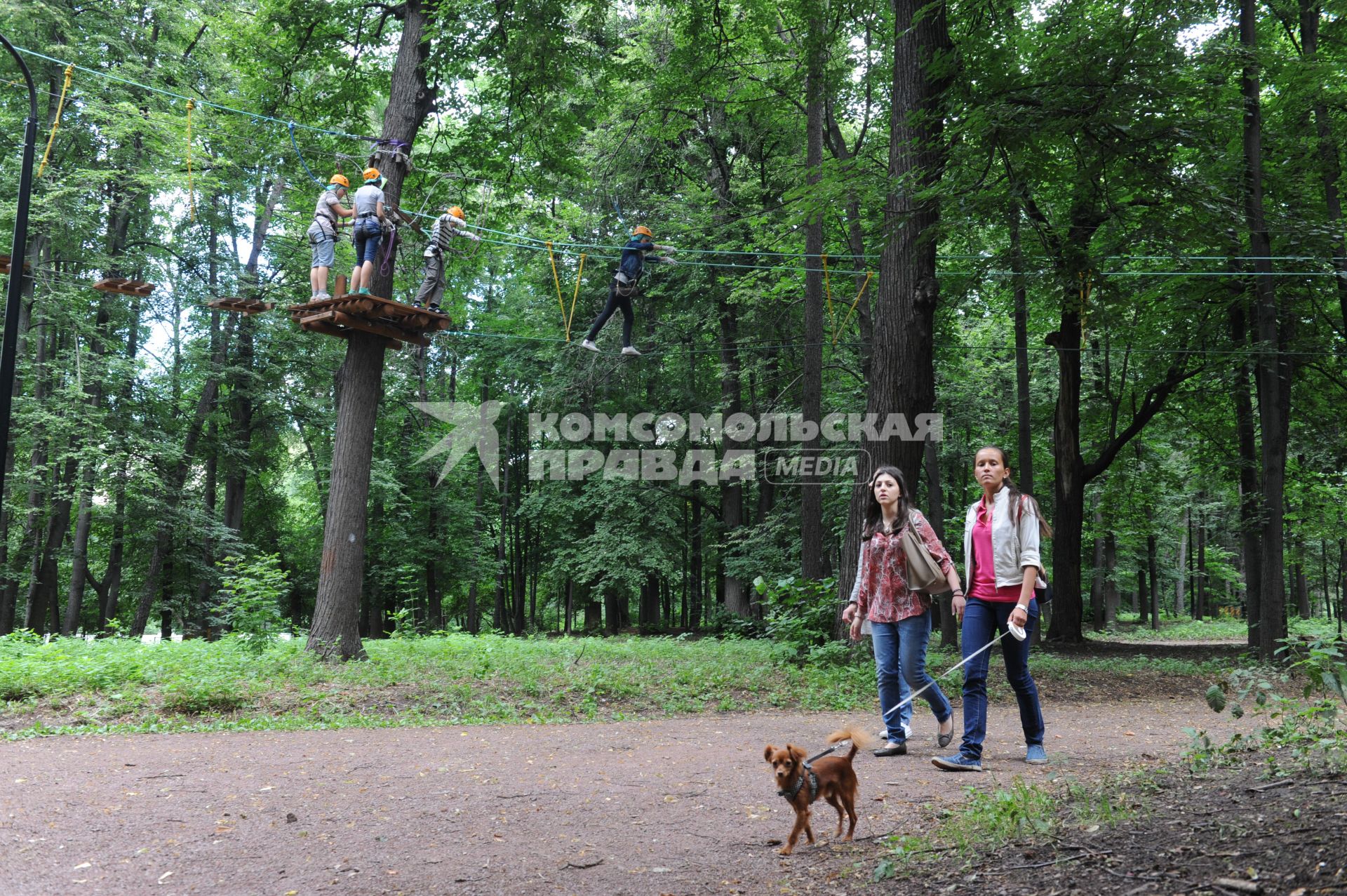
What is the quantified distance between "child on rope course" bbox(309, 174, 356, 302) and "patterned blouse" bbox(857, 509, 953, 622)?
8.58 meters

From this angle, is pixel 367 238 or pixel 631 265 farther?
pixel 631 265

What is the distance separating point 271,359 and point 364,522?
13.7 metres

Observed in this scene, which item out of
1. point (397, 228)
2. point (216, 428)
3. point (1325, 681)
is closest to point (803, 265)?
point (397, 228)

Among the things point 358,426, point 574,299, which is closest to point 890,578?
point 358,426

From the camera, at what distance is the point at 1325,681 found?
13.4 feet

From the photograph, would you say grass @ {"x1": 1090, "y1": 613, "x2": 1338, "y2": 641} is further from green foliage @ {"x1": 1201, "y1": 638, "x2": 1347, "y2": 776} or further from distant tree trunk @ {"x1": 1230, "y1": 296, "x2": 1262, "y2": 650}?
green foliage @ {"x1": 1201, "y1": 638, "x2": 1347, "y2": 776}

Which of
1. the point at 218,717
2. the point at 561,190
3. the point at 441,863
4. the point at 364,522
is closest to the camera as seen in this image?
the point at 441,863

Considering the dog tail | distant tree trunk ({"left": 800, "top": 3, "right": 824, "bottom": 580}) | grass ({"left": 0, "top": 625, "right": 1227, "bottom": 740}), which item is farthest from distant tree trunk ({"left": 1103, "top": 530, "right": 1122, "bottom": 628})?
the dog tail

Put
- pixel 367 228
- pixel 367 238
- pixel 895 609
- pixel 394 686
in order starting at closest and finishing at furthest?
pixel 895 609, pixel 394 686, pixel 367 228, pixel 367 238

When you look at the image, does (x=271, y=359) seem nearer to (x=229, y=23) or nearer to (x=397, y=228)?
→ (x=229, y=23)

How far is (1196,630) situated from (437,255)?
3211cm

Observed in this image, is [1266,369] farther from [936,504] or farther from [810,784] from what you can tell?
[810,784]

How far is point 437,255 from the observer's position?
12.7 metres

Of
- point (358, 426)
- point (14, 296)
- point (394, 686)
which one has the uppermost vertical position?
point (14, 296)
